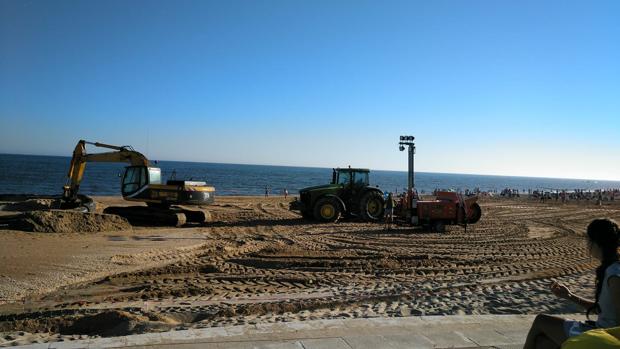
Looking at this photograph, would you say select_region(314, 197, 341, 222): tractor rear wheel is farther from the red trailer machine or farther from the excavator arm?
the excavator arm

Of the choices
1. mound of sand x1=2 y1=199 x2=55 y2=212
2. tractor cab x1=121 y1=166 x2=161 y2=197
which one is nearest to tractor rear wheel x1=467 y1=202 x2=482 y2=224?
tractor cab x1=121 y1=166 x2=161 y2=197

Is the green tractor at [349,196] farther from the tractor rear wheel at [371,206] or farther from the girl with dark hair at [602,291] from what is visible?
the girl with dark hair at [602,291]

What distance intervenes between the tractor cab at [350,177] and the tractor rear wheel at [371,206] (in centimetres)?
57

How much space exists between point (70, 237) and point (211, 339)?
11.3 m

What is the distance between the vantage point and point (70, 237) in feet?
47.7

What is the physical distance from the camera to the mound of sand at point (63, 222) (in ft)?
49.5

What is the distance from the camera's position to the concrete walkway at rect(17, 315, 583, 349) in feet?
15.6

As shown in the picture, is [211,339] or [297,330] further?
[297,330]

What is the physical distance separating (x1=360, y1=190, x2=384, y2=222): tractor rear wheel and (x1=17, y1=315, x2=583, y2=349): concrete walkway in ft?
48.1

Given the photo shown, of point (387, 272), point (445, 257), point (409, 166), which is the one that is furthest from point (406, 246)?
point (409, 166)

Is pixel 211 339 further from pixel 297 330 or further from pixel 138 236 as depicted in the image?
pixel 138 236

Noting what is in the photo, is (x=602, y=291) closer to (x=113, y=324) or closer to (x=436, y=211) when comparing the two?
(x=113, y=324)

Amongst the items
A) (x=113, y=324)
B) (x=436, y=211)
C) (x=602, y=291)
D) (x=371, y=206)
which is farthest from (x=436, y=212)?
(x=602, y=291)

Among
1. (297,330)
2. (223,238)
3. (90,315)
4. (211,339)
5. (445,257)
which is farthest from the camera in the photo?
(223,238)
